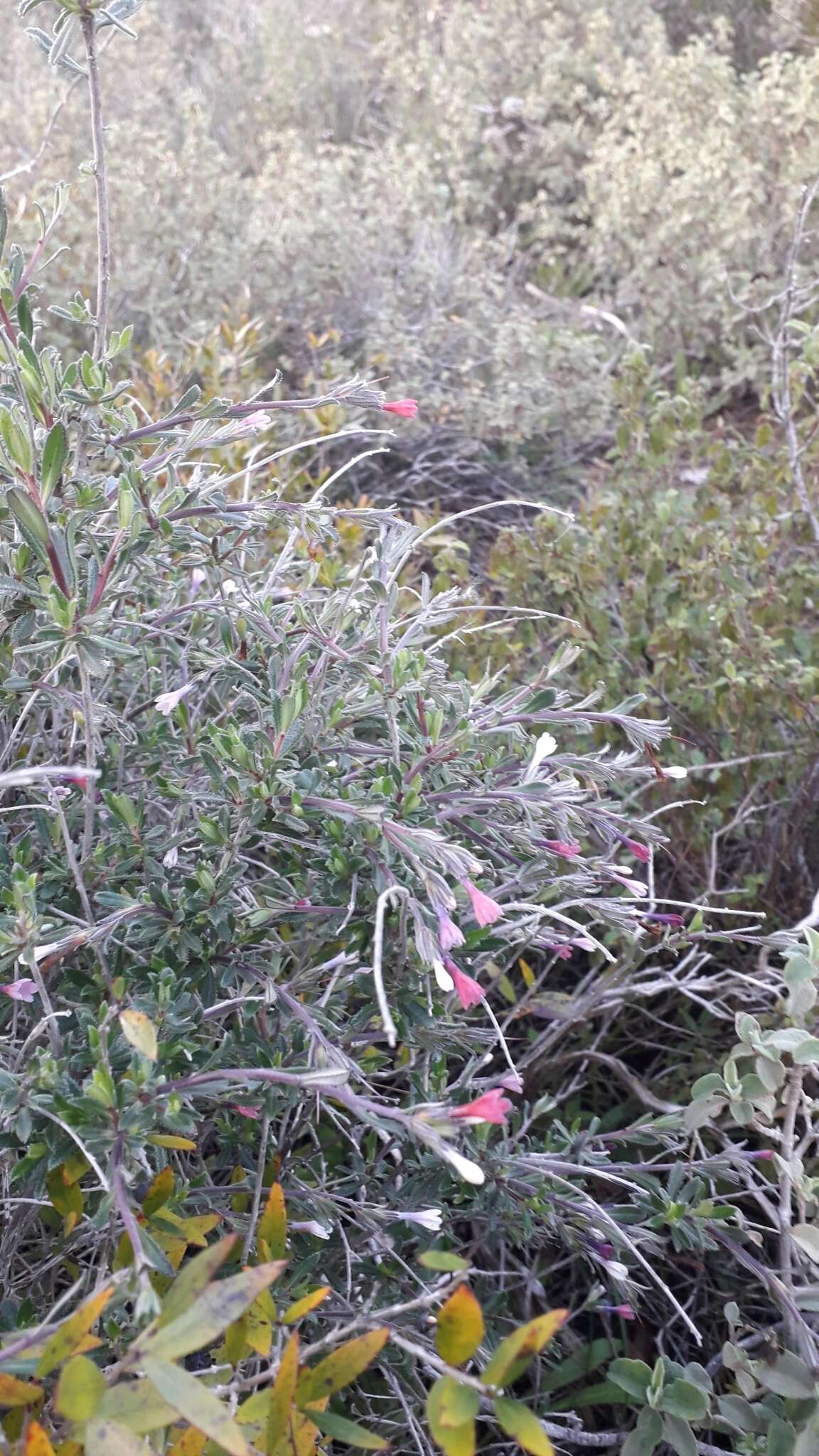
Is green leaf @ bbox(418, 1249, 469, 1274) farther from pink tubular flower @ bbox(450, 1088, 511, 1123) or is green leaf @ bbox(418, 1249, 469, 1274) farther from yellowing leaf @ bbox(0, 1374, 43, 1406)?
yellowing leaf @ bbox(0, 1374, 43, 1406)

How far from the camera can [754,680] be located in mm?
1894

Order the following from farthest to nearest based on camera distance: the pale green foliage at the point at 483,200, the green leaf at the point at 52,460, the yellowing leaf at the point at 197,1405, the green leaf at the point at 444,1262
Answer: the pale green foliage at the point at 483,200, the green leaf at the point at 52,460, the green leaf at the point at 444,1262, the yellowing leaf at the point at 197,1405

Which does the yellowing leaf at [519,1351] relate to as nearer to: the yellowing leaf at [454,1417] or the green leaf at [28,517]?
the yellowing leaf at [454,1417]

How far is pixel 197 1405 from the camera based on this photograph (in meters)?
0.66

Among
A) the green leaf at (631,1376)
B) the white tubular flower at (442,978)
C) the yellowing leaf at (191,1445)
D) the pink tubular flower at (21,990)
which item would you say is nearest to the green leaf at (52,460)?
the pink tubular flower at (21,990)

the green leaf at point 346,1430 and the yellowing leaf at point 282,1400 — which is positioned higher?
the yellowing leaf at point 282,1400

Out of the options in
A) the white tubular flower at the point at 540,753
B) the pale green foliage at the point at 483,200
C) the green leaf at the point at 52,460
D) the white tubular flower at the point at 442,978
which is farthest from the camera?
the pale green foliage at the point at 483,200

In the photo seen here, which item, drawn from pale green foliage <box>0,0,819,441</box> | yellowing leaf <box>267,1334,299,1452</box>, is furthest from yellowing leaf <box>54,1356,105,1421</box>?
pale green foliage <box>0,0,819,441</box>

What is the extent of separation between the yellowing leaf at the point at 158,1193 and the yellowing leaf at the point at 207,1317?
26 centimetres

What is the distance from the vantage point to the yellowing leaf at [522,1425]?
0.71m

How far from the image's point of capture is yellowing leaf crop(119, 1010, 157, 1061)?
0.84 metres

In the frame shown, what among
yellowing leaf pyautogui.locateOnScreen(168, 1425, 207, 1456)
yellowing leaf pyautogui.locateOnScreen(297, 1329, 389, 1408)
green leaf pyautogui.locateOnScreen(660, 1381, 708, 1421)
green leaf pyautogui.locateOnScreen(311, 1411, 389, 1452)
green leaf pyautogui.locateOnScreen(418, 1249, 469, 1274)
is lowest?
green leaf pyautogui.locateOnScreen(660, 1381, 708, 1421)

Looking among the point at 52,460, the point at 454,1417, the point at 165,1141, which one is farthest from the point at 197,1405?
the point at 52,460

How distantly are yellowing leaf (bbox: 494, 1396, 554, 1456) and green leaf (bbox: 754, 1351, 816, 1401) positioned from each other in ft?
1.75
